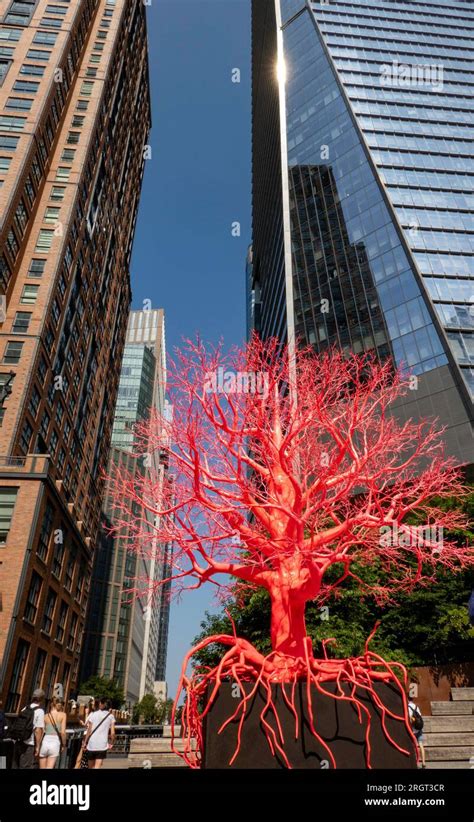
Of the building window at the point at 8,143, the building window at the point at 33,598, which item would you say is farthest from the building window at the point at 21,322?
the building window at the point at 33,598

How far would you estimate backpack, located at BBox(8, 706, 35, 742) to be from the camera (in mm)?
7688

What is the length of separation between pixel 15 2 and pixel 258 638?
61.3 metres

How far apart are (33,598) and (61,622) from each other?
8743mm

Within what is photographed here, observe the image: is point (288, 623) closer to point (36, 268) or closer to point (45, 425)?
point (45, 425)

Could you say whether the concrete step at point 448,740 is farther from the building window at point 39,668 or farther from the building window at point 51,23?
the building window at point 51,23

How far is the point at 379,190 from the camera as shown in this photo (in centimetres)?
4934

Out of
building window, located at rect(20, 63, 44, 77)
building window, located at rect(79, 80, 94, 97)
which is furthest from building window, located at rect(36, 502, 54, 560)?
building window, located at rect(79, 80, 94, 97)

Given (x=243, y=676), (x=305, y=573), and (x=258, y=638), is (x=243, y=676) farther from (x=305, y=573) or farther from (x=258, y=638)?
(x=258, y=638)

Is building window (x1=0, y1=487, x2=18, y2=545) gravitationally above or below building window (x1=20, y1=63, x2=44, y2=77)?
below

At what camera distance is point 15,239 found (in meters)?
35.7

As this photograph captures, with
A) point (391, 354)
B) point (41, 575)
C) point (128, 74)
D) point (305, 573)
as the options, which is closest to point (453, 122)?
point (391, 354)

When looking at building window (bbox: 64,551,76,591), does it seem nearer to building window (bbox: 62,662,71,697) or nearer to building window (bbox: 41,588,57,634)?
building window (bbox: 41,588,57,634)

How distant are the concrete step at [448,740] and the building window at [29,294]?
3458cm

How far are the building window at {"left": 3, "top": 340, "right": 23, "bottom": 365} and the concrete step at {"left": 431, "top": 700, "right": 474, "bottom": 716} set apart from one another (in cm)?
2953
